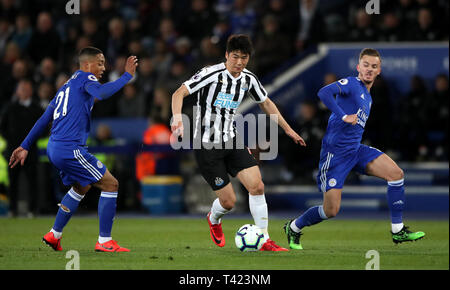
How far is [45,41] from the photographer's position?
1884 cm

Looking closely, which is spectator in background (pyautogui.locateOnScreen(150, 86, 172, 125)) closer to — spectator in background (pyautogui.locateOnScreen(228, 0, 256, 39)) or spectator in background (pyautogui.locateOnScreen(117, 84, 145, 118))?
spectator in background (pyautogui.locateOnScreen(117, 84, 145, 118))

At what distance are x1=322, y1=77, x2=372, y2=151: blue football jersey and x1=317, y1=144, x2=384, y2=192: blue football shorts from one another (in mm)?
88

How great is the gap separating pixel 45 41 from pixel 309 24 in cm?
572

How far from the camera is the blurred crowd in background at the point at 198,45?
1605 centimetres

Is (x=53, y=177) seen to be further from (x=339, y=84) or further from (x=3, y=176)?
(x=339, y=84)

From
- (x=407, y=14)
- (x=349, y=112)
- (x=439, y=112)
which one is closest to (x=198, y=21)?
(x=407, y=14)

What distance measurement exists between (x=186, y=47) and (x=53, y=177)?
4062 mm

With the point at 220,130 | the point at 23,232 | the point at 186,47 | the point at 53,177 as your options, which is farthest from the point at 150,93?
the point at 220,130

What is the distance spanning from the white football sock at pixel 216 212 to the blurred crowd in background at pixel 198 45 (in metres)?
6.30

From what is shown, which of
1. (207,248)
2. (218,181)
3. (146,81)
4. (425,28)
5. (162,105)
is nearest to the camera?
(218,181)

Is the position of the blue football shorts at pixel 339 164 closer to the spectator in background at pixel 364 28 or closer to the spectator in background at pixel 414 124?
the spectator in background at pixel 414 124

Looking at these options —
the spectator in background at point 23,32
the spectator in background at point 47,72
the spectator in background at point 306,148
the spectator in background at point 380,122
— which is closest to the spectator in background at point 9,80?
the spectator in background at point 47,72

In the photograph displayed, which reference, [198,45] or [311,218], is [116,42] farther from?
[311,218]

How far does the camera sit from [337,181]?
9.46 metres
